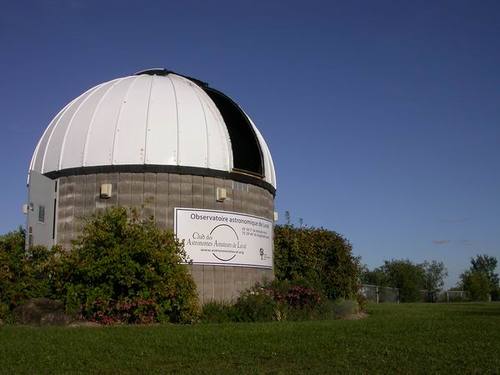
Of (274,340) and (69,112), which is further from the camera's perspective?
(69,112)

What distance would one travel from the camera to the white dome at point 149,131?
15.9 metres

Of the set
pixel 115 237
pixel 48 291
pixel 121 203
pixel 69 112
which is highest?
pixel 69 112

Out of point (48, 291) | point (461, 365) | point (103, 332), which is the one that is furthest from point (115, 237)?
point (461, 365)

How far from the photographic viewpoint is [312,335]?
10.2 metres

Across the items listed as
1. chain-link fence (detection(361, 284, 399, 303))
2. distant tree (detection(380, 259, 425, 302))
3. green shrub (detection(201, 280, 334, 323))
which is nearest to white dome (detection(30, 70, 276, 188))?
green shrub (detection(201, 280, 334, 323))

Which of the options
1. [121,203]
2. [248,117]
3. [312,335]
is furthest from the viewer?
[248,117]

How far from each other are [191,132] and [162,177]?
4.94ft

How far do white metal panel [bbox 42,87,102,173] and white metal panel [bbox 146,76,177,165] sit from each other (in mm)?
2566

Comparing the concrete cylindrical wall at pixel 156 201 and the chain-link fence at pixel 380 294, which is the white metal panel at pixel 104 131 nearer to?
the concrete cylindrical wall at pixel 156 201

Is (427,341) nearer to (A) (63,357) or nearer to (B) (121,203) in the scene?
(A) (63,357)

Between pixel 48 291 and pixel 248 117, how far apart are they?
8.44 m

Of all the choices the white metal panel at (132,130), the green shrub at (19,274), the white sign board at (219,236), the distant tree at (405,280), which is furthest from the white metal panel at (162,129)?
the distant tree at (405,280)

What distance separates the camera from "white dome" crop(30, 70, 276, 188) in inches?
628

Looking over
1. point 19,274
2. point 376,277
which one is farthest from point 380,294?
point 19,274
